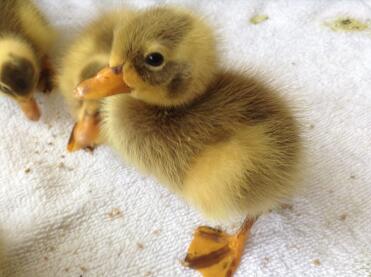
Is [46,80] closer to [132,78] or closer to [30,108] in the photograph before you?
[30,108]

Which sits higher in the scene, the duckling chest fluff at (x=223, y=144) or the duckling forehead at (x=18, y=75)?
the duckling chest fluff at (x=223, y=144)

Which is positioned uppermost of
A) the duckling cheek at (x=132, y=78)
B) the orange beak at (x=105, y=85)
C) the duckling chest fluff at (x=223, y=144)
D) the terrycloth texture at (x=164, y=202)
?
the duckling cheek at (x=132, y=78)

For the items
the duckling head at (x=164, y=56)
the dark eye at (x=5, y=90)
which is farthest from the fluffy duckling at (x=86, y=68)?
the duckling head at (x=164, y=56)

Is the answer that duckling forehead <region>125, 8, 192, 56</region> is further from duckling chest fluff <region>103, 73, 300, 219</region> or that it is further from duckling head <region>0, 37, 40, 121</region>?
duckling head <region>0, 37, 40, 121</region>

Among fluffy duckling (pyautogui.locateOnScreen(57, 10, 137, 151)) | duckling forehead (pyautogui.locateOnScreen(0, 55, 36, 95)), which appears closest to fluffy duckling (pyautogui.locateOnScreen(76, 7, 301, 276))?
fluffy duckling (pyautogui.locateOnScreen(57, 10, 137, 151))

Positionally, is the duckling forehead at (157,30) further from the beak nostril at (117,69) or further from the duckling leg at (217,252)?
the duckling leg at (217,252)

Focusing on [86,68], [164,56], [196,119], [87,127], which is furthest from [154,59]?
[87,127]
